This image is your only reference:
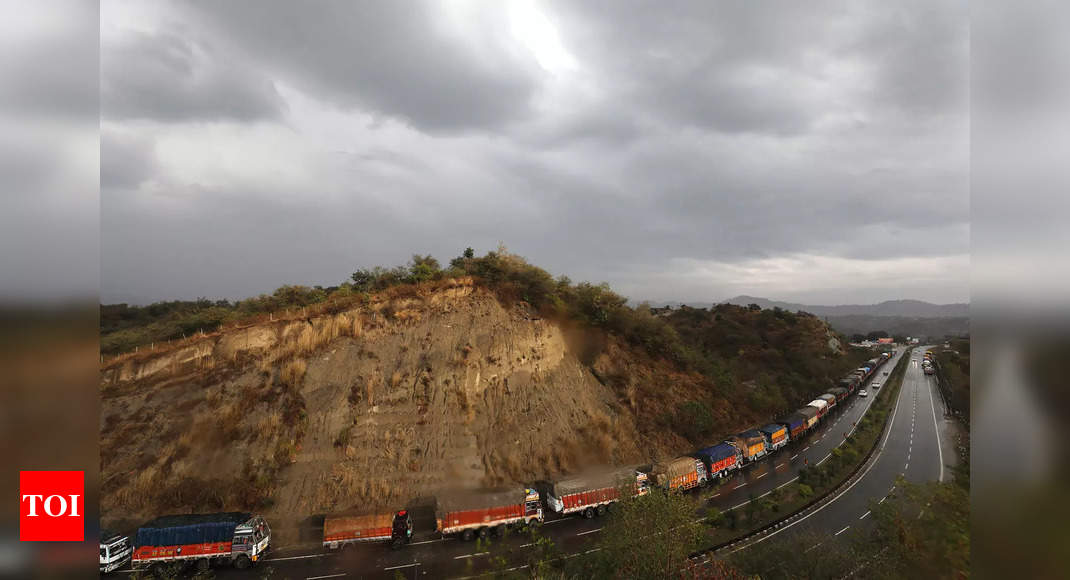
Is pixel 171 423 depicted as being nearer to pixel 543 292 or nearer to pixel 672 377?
pixel 543 292

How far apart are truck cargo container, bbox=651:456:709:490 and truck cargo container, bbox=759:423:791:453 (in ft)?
21.8

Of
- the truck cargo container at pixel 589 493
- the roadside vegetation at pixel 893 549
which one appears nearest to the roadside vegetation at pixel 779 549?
the roadside vegetation at pixel 893 549

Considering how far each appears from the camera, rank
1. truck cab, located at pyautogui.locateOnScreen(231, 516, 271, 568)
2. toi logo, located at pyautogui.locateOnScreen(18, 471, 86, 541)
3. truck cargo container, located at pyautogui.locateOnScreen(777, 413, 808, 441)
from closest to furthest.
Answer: toi logo, located at pyautogui.locateOnScreen(18, 471, 86, 541), truck cab, located at pyautogui.locateOnScreen(231, 516, 271, 568), truck cargo container, located at pyautogui.locateOnScreen(777, 413, 808, 441)

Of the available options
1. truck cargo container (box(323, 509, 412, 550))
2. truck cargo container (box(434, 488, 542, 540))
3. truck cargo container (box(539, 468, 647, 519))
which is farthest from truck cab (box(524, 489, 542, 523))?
truck cargo container (box(323, 509, 412, 550))

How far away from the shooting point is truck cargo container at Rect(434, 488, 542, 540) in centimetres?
1432

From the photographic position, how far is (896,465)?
2077 centimetres

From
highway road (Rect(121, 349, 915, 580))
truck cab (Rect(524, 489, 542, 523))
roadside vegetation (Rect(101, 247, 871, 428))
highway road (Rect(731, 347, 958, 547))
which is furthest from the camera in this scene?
roadside vegetation (Rect(101, 247, 871, 428))

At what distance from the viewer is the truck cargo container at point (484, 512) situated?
14320mm

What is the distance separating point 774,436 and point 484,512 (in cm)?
1877

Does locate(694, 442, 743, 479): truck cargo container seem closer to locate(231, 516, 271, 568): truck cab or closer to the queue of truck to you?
the queue of truck

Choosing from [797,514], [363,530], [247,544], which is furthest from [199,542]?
[797,514]

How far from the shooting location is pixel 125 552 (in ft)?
42.5

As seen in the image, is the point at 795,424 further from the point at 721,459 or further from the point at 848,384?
the point at 848,384

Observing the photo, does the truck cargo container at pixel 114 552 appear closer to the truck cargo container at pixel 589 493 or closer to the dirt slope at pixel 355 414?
the dirt slope at pixel 355 414
